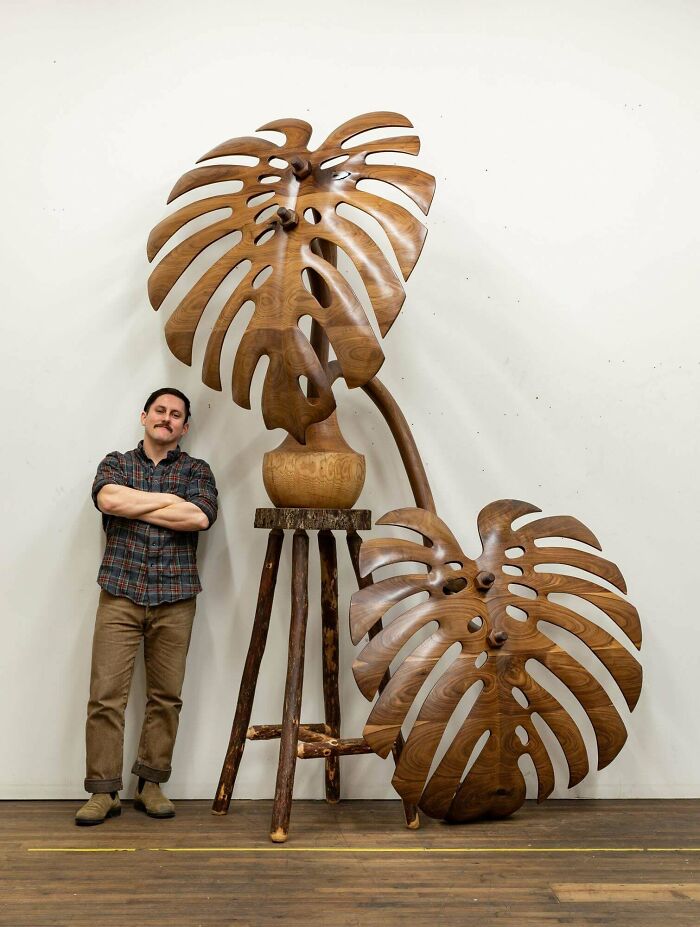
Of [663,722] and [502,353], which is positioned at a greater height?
[502,353]

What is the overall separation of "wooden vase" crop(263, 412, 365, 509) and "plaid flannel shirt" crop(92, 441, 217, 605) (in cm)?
32

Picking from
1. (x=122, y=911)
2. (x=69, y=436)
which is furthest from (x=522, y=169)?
(x=122, y=911)

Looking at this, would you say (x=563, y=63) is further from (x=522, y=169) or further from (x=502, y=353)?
(x=502, y=353)

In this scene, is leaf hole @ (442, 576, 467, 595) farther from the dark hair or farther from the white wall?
the dark hair

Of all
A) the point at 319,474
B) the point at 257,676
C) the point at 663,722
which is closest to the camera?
the point at 319,474

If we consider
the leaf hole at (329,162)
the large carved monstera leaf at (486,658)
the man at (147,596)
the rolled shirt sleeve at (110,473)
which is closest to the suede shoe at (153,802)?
the man at (147,596)

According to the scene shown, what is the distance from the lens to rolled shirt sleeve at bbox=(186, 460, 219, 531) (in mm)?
2742

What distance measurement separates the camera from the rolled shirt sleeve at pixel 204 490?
274 cm

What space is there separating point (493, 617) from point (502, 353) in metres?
0.99

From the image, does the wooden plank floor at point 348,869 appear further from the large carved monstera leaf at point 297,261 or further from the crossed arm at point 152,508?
the large carved monstera leaf at point 297,261

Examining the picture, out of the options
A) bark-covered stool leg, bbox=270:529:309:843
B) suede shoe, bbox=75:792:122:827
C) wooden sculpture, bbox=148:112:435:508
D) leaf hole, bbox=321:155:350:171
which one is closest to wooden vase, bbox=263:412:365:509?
wooden sculpture, bbox=148:112:435:508

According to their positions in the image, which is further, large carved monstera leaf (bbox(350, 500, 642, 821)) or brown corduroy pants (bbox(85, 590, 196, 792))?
brown corduroy pants (bbox(85, 590, 196, 792))

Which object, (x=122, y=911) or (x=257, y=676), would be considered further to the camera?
(x=257, y=676)

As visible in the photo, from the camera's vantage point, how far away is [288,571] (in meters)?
2.94
